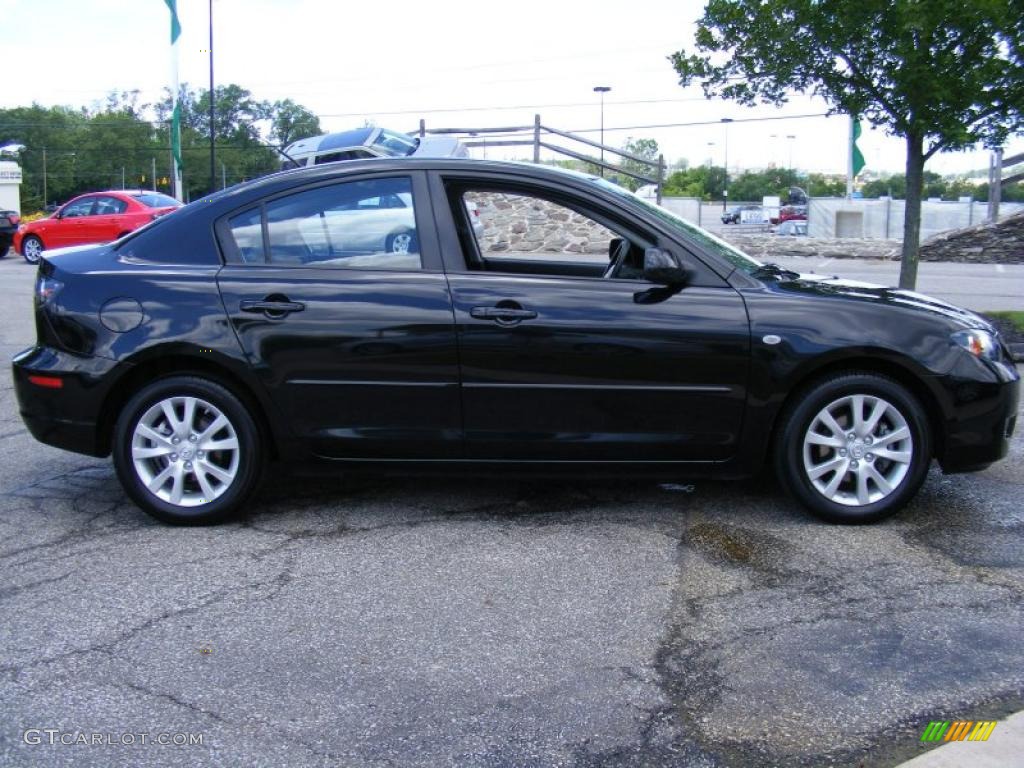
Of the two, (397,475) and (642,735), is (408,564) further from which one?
(642,735)

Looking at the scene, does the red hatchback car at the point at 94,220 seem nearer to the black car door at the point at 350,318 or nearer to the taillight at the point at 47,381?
the taillight at the point at 47,381

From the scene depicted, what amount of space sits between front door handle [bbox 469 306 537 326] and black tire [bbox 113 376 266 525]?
1173mm

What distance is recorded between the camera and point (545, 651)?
3.71 metres

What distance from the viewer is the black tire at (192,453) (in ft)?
16.3

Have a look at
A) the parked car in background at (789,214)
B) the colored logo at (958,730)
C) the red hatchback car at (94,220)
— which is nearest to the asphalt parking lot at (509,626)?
the colored logo at (958,730)

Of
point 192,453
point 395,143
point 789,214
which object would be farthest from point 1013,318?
point 789,214

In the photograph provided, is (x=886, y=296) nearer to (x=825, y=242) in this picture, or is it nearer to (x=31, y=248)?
(x=825, y=242)

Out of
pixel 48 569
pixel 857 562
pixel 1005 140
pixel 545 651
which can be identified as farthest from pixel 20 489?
pixel 1005 140

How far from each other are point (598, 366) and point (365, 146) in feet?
47.8

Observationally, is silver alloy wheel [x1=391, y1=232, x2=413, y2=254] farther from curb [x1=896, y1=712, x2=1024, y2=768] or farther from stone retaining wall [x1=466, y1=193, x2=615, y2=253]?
stone retaining wall [x1=466, y1=193, x2=615, y2=253]

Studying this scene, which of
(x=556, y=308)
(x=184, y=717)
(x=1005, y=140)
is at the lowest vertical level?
(x=184, y=717)

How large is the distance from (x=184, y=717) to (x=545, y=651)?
1192mm

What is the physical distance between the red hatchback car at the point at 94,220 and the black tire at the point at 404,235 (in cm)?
1808

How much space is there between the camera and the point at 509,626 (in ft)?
12.9
